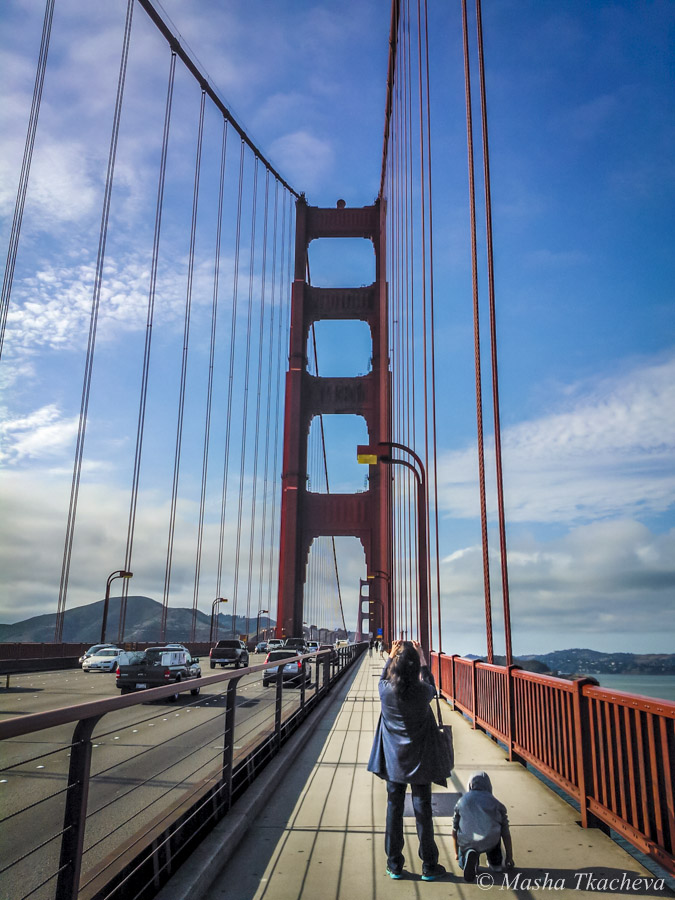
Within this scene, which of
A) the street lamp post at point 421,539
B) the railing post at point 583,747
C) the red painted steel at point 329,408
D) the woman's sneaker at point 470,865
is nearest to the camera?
the woman's sneaker at point 470,865

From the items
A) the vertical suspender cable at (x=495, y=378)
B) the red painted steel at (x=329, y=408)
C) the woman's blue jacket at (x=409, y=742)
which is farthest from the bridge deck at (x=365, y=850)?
the red painted steel at (x=329, y=408)

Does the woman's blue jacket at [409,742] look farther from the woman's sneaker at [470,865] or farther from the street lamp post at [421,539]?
the street lamp post at [421,539]

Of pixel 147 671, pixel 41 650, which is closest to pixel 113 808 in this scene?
pixel 147 671

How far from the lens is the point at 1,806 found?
5.79 m

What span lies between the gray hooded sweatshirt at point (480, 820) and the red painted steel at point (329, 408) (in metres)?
34.6

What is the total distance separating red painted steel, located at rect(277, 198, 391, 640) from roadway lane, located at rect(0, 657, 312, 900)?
25742mm

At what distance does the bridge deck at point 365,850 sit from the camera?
3514 mm

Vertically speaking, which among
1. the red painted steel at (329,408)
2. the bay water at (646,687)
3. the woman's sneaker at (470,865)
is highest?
the red painted steel at (329,408)

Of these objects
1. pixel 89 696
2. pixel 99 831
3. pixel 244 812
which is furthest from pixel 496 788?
pixel 89 696

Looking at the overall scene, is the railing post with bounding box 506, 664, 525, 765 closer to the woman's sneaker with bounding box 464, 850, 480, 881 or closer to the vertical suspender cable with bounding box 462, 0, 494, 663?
the vertical suspender cable with bounding box 462, 0, 494, 663

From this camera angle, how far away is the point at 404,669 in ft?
13.1

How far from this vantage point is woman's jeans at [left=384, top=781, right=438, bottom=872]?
3762mm

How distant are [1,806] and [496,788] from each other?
4204 millimetres

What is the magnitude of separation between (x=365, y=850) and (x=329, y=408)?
40545 mm
